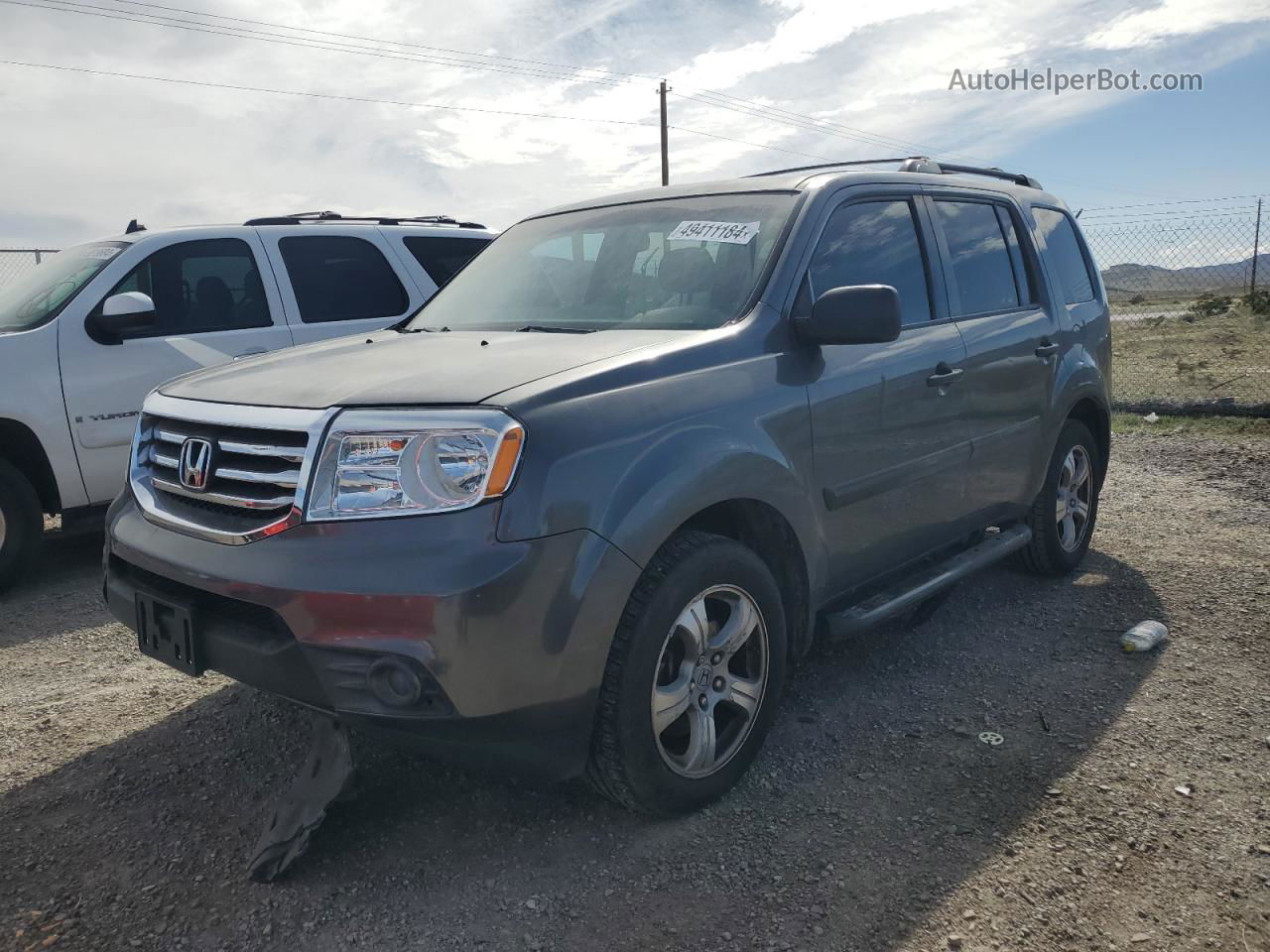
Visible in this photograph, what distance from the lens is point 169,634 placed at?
269 cm

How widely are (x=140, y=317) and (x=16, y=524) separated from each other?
3.97 feet

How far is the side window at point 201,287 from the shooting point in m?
5.62

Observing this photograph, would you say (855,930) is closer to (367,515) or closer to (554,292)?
(367,515)

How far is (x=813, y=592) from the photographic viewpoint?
10.6 ft

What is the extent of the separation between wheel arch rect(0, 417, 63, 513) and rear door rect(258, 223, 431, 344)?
1.50m

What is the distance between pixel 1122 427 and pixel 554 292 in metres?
7.70

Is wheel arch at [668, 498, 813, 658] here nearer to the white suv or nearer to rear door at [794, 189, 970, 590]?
rear door at [794, 189, 970, 590]

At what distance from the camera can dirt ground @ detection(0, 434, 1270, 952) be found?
95.7 inches

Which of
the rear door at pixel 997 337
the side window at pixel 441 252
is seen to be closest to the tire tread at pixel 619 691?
the rear door at pixel 997 337

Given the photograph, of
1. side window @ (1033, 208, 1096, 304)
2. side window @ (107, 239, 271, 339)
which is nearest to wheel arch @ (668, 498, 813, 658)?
side window @ (1033, 208, 1096, 304)

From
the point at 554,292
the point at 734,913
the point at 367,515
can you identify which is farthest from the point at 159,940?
the point at 554,292

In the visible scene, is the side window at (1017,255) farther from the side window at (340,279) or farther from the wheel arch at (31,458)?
the wheel arch at (31,458)

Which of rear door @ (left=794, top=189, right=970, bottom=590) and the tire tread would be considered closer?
the tire tread

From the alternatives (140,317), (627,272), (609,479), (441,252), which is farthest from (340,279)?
(609,479)
